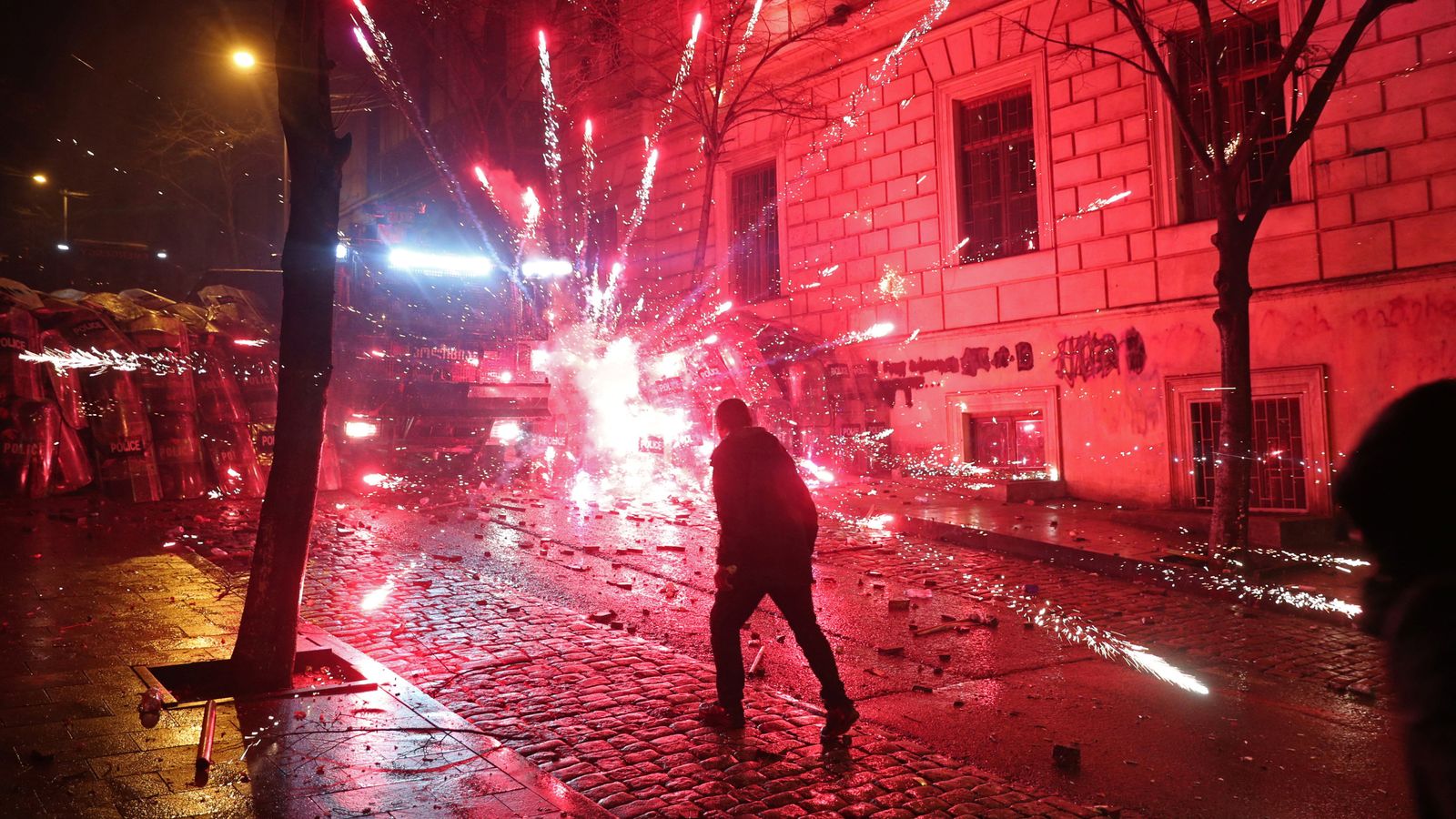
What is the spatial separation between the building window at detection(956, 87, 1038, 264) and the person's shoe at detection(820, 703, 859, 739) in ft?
45.0

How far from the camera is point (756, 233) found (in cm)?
2325

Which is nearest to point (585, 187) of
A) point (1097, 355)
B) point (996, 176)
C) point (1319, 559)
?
point (996, 176)

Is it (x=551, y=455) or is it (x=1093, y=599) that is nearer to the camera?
(x=1093, y=599)

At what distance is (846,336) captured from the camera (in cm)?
2030

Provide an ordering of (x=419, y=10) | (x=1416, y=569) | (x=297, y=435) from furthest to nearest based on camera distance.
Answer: (x=419, y=10), (x=297, y=435), (x=1416, y=569)

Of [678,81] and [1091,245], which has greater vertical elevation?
[678,81]

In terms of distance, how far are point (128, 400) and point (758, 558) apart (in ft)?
45.7

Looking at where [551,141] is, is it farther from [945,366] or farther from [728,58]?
[945,366]

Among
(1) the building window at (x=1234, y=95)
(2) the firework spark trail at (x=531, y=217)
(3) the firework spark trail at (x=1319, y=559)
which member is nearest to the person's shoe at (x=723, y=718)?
(3) the firework spark trail at (x=1319, y=559)

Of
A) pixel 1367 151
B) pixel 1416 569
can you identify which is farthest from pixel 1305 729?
pixel 1367 151

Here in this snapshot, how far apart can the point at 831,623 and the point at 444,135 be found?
97.6ft

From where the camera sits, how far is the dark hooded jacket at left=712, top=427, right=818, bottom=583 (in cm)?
530

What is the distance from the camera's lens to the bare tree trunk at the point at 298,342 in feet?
19.1

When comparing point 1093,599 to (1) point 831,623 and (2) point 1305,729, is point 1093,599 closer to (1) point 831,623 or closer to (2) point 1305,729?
(1) point 831,623
